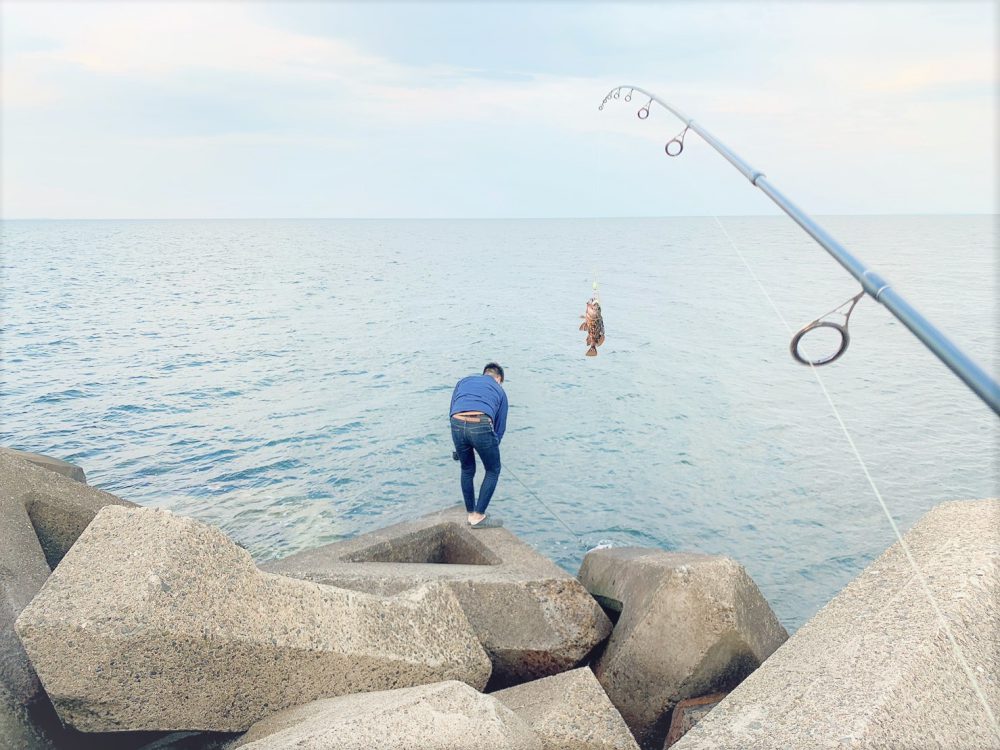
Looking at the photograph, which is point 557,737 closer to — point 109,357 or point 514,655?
point 514,655

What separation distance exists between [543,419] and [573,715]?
10.7m

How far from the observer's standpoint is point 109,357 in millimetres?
21719

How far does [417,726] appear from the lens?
8.72ft

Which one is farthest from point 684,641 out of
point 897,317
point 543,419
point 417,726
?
point 543,419

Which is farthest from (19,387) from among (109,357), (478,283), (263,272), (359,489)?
(263,272)

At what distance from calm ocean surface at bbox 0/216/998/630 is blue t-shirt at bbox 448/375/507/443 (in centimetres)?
240

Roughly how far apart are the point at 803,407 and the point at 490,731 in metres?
14.2

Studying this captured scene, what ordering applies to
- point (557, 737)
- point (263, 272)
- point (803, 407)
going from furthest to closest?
1. point (263, 272)
2. point (803, 407)
3. point (557, 737)

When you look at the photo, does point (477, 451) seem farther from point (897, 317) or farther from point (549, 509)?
point (897, 317)

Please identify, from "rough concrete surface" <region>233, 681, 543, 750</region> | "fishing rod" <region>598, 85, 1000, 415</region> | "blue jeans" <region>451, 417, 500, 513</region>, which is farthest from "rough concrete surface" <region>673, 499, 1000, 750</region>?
"blue jeans" <region>451, 417, 500, 513</region>

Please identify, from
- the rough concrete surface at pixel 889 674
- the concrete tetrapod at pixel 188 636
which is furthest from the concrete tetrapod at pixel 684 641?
the concrete tetrapod at pixel 188 636

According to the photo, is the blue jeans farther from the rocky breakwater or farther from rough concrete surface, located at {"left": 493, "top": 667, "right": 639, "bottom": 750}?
rough concrete surface, located at {"left": 493, "top": 667, "right": 639, "bottom": 750}

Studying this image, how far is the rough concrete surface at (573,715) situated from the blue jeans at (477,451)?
299cm

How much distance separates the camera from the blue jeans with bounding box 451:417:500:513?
6.45 metres
